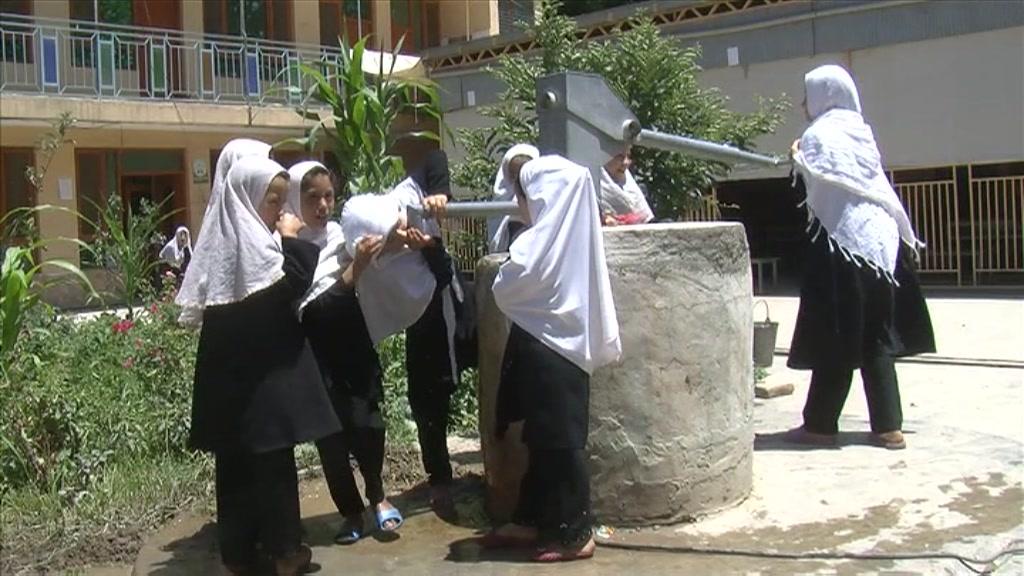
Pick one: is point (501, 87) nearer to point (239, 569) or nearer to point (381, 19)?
point (381, 19)

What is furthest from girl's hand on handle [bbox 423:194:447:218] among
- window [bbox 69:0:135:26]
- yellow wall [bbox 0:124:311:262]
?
window [bbox 69:0:135:26]

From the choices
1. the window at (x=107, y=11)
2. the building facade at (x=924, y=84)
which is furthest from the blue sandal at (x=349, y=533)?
the window at (x=107, y=11)

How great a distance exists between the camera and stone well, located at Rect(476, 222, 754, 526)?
4.24 m

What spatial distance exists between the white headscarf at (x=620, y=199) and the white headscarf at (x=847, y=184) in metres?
0.80

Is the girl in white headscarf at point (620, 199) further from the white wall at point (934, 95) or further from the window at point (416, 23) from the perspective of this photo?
the window at point (416, 23)

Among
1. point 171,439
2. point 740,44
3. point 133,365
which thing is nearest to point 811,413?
point 171,439

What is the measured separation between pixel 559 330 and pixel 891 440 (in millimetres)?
2368

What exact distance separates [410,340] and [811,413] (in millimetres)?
2166

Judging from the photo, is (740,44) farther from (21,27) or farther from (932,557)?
(932,557)

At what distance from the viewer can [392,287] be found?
14.6ft

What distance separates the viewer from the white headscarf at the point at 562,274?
3840 mm

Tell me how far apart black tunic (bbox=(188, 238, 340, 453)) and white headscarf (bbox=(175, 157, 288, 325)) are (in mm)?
73

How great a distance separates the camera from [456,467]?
544cm

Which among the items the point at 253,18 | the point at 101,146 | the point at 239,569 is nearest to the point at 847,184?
the point at 239,569
